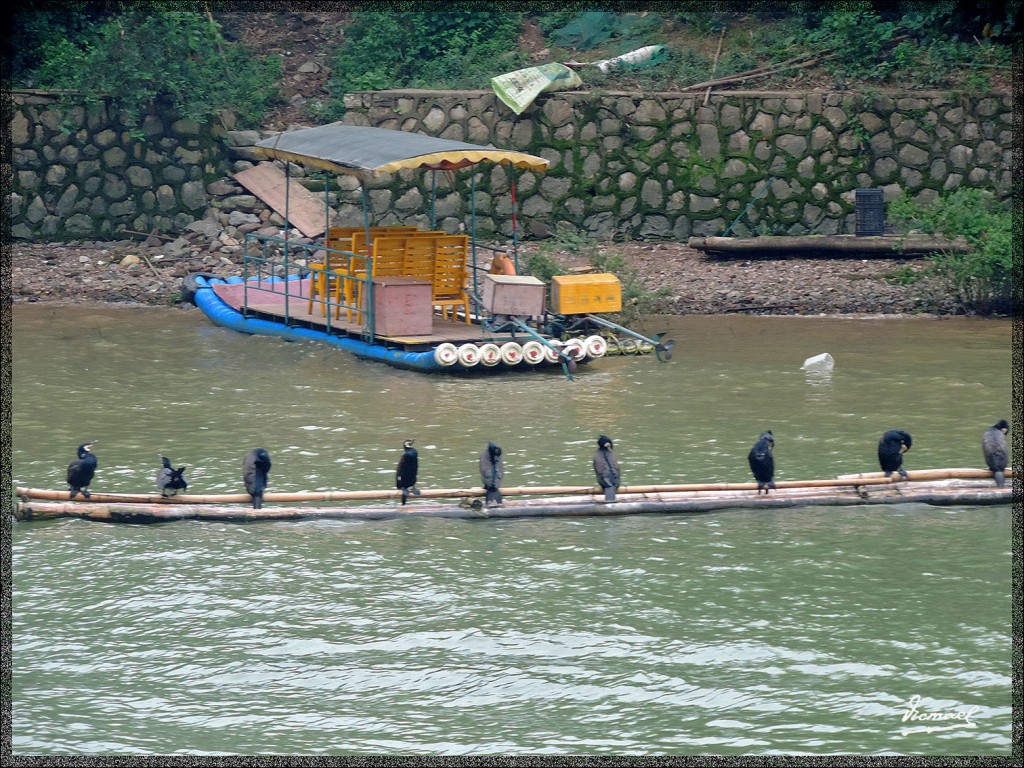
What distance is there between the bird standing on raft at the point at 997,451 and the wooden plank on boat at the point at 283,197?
42.5ft

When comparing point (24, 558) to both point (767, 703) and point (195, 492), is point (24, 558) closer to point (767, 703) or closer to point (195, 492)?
point (195, 492)

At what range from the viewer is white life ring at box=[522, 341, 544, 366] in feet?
53.1

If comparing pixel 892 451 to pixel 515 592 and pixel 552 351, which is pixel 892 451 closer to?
pixel 515 592

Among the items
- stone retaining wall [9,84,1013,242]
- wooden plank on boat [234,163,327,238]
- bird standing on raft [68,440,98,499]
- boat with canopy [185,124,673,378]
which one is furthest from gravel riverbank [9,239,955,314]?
bird standing on raft [68,440,98,499]

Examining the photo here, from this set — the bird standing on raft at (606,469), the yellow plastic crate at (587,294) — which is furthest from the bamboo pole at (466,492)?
the yellow plastic crate at (587,294)

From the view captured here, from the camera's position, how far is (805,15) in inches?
920

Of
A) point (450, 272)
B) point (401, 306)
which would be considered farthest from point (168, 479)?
point (450, 272)

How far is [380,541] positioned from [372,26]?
15.8 meters

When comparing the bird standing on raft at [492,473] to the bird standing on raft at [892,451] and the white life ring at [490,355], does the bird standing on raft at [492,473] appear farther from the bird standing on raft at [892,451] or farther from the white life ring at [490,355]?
the white life ring at [490,355]

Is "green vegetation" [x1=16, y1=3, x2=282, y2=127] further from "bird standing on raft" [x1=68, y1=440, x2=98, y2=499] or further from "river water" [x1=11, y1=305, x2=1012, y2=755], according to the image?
"bird standing on raft" [x1=68, y1=440, x2=98, y2=499]

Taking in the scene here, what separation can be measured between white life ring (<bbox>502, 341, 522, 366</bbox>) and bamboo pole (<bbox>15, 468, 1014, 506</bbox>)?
496 cm

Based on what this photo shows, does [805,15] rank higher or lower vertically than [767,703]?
higher

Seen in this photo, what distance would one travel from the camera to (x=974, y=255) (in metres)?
18.6

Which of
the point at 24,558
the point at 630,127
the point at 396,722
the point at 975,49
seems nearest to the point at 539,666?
the point at 396,722
